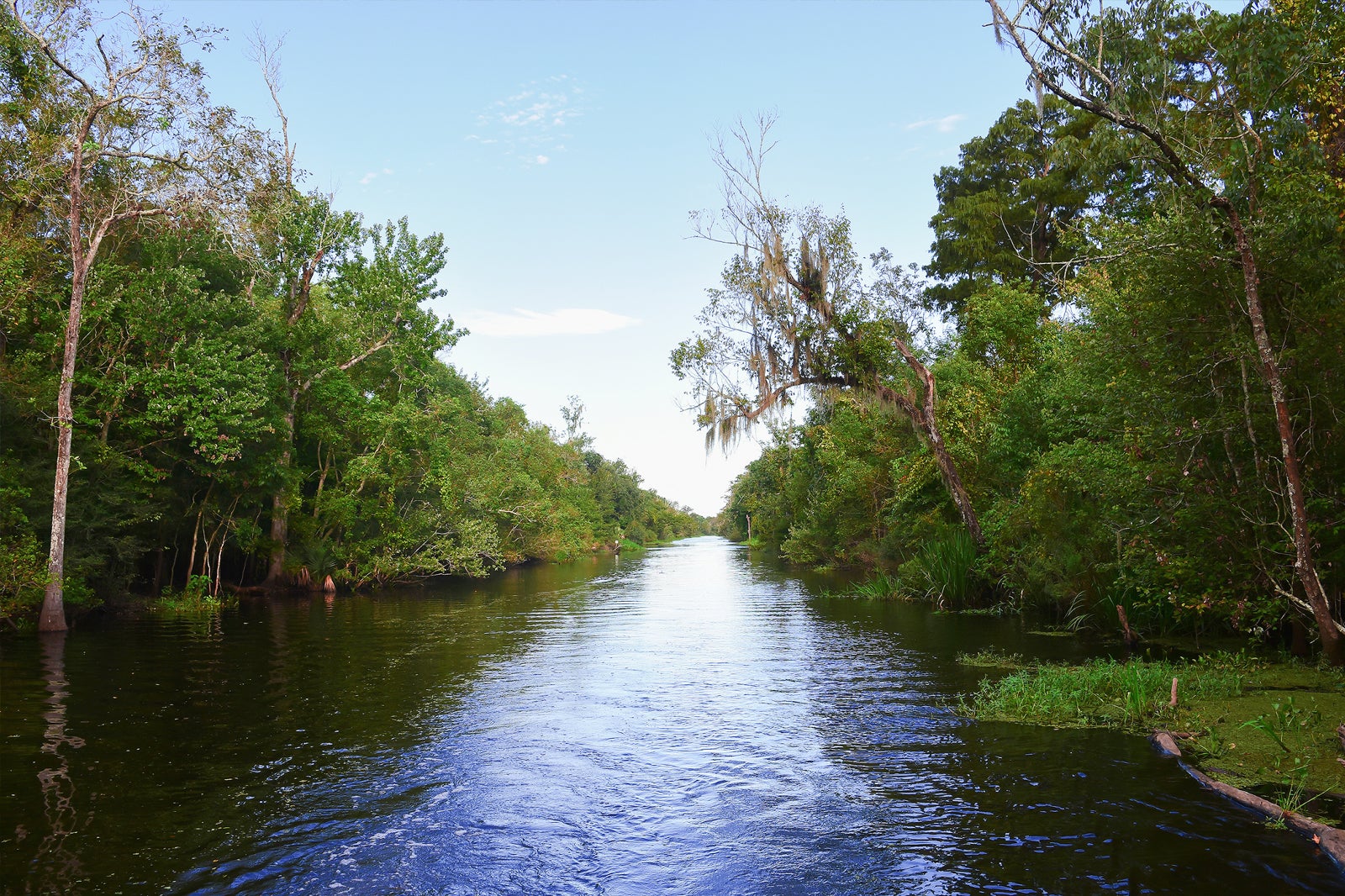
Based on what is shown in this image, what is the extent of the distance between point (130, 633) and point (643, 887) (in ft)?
65.1

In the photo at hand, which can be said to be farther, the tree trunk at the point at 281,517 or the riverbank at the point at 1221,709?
the tree trunk at the point at 281,517

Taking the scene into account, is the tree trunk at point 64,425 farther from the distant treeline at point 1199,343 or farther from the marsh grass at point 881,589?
the marsh grass at point 881,589

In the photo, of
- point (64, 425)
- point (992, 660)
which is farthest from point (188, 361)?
point (992, 660)

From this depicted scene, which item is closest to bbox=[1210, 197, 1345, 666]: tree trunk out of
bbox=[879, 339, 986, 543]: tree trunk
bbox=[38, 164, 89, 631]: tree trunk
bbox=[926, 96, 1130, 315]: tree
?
bbox=[879, 339, 986, 543]: tree trunk

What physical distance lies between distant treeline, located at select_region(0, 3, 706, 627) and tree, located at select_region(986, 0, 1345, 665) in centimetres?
2015

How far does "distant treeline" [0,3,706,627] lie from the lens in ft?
66.7

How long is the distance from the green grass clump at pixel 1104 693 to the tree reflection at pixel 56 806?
1012cm

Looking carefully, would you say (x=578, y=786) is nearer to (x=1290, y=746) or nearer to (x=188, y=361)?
(x=1290, y=746)

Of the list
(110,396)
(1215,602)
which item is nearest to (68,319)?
(110,396)

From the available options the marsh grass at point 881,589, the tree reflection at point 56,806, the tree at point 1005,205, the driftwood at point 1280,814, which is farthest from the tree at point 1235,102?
the tree at point 1005,205

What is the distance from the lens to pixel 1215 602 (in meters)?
11.9

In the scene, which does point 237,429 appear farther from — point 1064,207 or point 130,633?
point 1064,207

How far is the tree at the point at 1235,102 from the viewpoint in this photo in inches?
392

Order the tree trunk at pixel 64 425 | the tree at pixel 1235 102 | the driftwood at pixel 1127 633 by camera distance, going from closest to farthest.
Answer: the tree at pixel 1235 102, the driftwood at pixel 1127 633, the tree trunk at pixel 64 425
